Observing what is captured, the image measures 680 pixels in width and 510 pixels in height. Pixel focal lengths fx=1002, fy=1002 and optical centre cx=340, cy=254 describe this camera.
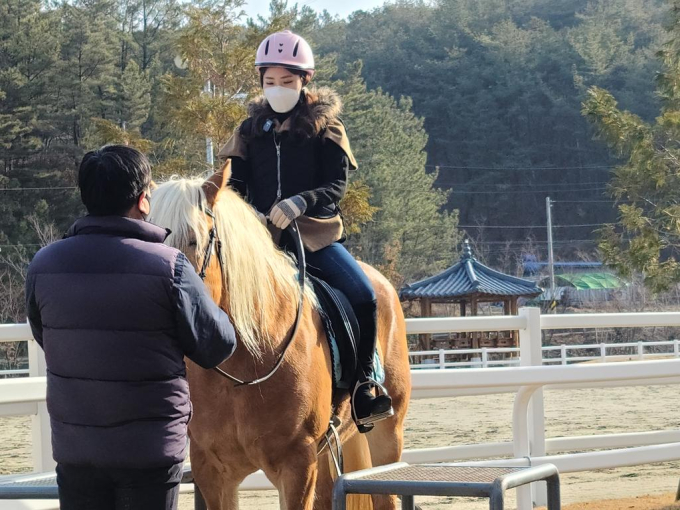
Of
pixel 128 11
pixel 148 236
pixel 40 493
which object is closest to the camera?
pixel 148 236

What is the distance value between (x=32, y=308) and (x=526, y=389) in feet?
12.4

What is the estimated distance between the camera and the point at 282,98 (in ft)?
15.2

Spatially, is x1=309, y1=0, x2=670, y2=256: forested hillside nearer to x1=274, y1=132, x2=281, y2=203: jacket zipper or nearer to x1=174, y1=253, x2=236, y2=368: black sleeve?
x1=274, y1=132, x2=281, y2=203: jacket zipper

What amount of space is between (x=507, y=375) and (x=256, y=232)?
7.46ft

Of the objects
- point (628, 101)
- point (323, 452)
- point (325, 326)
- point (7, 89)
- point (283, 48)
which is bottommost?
point (323, 452)

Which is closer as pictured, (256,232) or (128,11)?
(256,232)

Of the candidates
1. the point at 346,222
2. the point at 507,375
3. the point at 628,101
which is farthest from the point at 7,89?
the point at 628,101

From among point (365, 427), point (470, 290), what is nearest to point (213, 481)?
point (365, 427)

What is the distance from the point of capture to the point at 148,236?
2938mm

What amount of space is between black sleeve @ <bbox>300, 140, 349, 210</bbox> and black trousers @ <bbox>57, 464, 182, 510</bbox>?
75.2 inches

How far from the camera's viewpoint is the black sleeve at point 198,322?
9.37ft

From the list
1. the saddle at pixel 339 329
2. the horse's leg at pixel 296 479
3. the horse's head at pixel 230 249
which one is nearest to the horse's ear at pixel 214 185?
the horse's head at pixel 230 249

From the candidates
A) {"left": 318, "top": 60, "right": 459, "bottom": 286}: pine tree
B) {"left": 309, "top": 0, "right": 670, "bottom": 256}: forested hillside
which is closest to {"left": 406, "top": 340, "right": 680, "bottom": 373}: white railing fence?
{"left": 318, "top": 60, "right": 459, "bottom": 286}: pine tree

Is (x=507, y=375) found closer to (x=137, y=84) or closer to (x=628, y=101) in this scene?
(x=137, y=84)
